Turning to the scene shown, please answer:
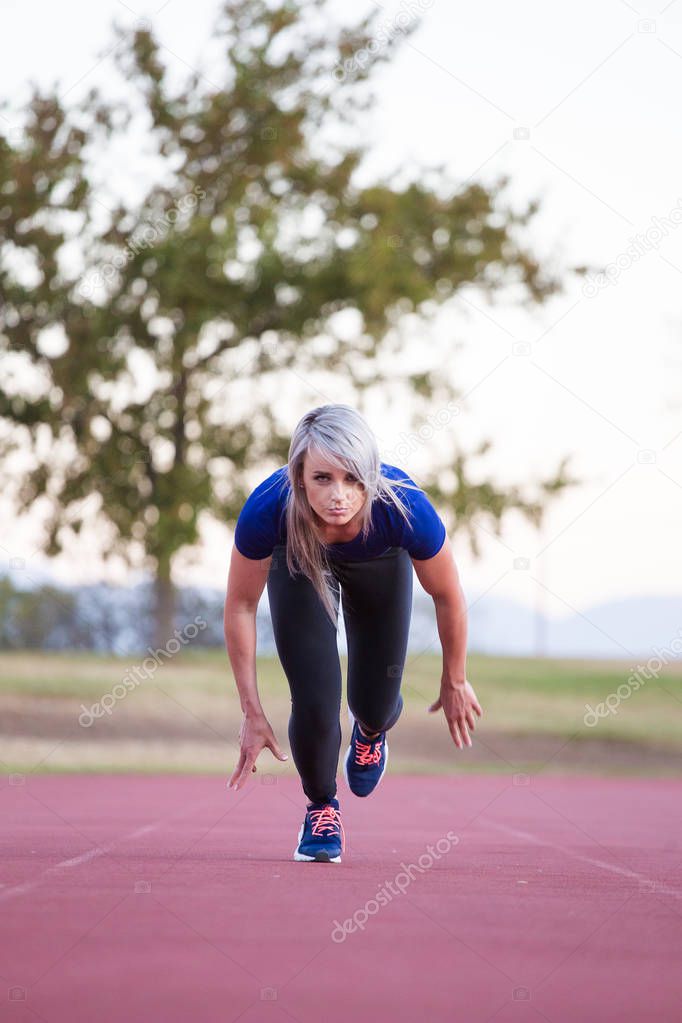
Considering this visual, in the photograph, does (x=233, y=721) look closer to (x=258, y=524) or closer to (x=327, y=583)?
(x=327, y=583)

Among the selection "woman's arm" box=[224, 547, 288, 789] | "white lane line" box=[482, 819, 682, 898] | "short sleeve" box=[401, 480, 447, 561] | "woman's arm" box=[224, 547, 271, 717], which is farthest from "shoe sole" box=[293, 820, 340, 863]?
"short sleeve" box=[401, 480, 447, 561]

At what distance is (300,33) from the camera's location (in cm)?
2472

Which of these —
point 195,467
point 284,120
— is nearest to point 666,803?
point 195,467

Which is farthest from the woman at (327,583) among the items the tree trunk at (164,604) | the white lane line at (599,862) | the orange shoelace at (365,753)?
the tree trunk at (164,604)

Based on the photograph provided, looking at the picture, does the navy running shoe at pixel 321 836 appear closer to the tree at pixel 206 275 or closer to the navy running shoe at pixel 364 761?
the navy running shoe at pixel 364 761

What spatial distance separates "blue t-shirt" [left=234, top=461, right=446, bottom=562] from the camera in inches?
220

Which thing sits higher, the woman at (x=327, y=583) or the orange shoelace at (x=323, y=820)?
the woman at (x=327, y=583)

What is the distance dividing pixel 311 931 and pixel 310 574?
6.12ft

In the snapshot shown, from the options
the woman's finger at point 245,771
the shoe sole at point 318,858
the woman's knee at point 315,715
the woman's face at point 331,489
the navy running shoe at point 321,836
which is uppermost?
the woman's face at point 331,489

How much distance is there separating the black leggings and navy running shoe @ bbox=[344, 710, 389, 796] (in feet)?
2.52

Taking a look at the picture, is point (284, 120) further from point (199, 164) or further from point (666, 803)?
point (666, 803)

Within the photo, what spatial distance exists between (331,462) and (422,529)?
0.60 metres

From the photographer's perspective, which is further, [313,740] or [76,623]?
[76,623]

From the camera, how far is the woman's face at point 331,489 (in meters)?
5.19
